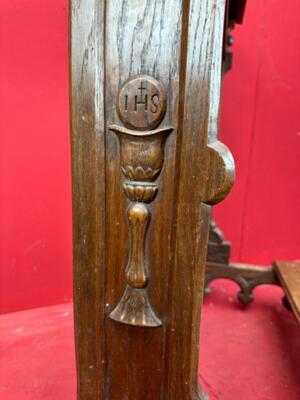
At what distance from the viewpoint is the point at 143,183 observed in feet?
1.50

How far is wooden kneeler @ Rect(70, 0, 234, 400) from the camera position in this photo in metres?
0.42

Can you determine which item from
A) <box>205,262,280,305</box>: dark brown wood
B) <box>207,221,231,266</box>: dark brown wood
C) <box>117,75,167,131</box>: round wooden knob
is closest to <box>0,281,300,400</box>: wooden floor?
<box>205,262,280,305</box>: dark brown wood

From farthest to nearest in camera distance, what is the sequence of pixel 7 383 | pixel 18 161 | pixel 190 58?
1. pixel 18 161
2. pixel 7 383
3. pixel 190 58

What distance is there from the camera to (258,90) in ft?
4.47

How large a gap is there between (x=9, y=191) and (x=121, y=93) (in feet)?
2.47

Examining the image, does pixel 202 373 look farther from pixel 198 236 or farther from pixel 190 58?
pixel 190 58

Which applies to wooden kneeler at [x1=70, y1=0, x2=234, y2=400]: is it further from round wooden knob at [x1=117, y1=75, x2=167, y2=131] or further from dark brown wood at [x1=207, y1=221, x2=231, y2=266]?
dark brown wood at [x1=207, y1=221, x2=231, y2=266]

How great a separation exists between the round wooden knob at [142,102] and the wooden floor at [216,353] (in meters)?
0.72

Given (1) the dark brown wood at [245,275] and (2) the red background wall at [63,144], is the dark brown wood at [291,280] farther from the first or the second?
(2) the red background wall at [63,144]

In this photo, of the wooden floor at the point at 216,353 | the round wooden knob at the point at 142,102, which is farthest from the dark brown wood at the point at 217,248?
the round wooden knob at the point at 142,102

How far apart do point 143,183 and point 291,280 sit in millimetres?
801

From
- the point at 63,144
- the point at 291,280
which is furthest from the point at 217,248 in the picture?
the point at 63,144

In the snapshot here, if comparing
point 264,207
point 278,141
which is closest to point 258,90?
point 278,141

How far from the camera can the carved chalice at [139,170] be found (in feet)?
1.41
